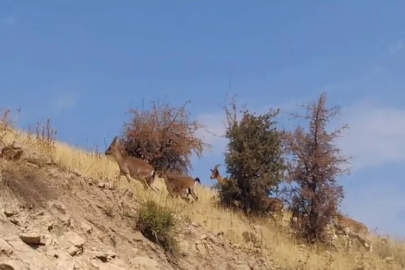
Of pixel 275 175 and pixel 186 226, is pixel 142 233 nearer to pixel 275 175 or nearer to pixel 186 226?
pixel 186 226

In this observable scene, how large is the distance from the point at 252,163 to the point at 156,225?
27.2ft

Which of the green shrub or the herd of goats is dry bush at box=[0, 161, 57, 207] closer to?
the green shrub

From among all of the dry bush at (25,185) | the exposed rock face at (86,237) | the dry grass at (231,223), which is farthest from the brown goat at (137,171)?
the dry bush at (25,185)

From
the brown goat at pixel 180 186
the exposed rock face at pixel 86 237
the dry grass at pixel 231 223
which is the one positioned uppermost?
the brown goat at pixel 180 186

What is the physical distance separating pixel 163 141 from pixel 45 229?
1523 centimetres

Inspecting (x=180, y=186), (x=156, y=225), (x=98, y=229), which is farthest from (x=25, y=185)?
(x=180, y=186)

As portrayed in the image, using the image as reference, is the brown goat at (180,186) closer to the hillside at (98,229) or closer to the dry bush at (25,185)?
the hillside at (98,229)

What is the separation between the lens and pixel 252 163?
2395cm

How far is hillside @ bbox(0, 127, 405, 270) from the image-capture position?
1314 cm

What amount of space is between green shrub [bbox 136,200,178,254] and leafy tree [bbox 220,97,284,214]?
24.3 feet

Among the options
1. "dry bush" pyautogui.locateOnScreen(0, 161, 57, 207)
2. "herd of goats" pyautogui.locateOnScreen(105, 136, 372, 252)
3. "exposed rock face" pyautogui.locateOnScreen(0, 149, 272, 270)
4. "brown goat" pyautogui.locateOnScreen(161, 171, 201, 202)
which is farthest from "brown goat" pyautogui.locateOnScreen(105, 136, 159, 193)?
"dry bush" pyautogui.locateOnScreen(0, 161, 57, 207)

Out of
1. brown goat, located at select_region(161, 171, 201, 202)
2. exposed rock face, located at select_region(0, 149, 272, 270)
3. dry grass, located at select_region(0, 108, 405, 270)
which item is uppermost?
brown goat, located at select_region(161, 171, 201, 202)

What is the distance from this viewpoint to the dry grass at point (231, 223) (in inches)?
695

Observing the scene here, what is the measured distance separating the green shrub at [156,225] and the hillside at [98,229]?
0.21 m
